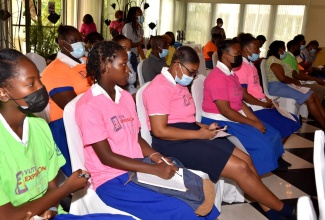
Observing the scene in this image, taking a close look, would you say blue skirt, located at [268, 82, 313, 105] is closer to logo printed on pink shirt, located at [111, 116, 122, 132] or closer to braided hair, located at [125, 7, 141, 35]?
braided hair, located at [125, 7, 141, 35]

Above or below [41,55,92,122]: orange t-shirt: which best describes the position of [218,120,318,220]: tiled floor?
below

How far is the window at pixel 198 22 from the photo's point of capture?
39.5 feet

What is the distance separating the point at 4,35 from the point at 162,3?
630 centimetres

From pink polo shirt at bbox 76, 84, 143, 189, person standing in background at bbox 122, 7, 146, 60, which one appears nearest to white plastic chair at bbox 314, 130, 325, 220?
pink polo shirt at bbox 76, 84, 143, 189

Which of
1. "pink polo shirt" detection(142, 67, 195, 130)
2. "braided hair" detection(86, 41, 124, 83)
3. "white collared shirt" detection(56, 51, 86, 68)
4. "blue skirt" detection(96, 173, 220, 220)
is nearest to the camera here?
"blue skirt" detection(96, 173, 220, 220)

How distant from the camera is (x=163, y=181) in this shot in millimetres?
1836

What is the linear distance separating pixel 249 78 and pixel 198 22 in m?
9.00

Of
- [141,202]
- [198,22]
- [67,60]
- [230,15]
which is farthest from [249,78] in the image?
[198,22]

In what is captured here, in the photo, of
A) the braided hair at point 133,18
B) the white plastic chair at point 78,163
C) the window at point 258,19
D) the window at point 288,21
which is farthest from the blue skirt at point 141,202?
the window at point 258,19

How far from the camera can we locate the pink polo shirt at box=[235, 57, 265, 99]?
3.53 meters

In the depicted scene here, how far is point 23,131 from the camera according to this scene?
4.84ft

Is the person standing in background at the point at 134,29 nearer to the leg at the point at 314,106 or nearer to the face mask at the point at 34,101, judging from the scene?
the leg at the point at 314,106

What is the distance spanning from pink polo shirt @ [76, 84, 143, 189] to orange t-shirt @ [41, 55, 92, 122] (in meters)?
0.63

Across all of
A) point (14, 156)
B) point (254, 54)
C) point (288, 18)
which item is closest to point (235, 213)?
point (254, 54)
